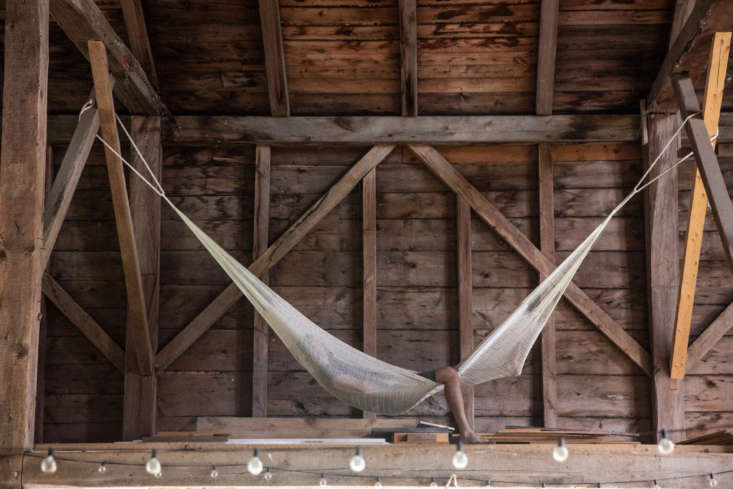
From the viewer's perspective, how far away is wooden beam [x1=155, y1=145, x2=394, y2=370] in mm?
4199

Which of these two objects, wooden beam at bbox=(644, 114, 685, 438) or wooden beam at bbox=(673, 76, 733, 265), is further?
wooden beam at bbox=(644, 114, 685, 438)

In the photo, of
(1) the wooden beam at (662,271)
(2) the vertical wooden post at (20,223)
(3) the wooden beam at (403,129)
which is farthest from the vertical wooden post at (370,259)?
(2) the vertical wooden post at (20,223)

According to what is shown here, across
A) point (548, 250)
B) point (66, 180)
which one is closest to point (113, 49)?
point (66, 180)

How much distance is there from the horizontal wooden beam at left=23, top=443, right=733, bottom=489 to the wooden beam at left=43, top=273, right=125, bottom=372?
5.13 feet

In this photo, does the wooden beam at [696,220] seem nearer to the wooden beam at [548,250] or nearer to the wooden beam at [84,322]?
the wooden beam at [548,250]

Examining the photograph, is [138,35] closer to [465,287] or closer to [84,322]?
[84,322]

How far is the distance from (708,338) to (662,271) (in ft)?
1.38

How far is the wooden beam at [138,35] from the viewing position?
394 cm

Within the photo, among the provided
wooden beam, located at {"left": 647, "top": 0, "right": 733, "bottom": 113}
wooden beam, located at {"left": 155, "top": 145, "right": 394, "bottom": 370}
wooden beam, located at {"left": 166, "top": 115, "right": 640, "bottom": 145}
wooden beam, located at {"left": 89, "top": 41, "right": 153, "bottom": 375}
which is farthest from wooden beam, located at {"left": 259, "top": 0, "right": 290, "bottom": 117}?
wooden beam, located at {"left": 647, "top": 0, "right": 733, "bottom": 113}

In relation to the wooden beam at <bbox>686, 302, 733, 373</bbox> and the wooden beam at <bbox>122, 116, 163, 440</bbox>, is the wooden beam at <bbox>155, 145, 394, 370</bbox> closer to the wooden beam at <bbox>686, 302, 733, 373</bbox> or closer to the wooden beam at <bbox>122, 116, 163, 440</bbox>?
the wooden beam at <bbox>122, 116, 163, 440</bbox>

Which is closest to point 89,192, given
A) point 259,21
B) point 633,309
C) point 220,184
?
point 220,184

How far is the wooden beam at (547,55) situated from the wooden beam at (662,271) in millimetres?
565

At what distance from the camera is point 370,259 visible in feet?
14.1

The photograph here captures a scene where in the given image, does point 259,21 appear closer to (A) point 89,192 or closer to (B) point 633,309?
(A) point 89,192
